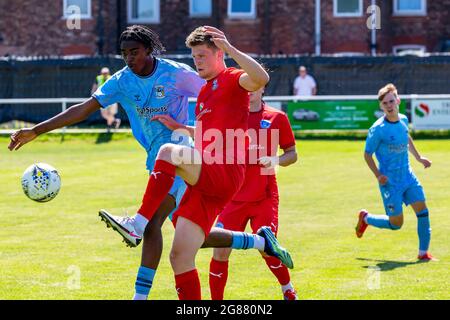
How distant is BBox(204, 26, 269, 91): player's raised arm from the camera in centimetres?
761

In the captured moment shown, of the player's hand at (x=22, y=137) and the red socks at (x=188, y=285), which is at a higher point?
the player's hand at (x=22, y=137)

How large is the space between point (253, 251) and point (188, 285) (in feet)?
16.5

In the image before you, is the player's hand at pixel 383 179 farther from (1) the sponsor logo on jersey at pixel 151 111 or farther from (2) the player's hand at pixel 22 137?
(2) the player's hand at pixel 22 137

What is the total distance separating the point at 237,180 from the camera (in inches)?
311

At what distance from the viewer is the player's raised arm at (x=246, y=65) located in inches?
300

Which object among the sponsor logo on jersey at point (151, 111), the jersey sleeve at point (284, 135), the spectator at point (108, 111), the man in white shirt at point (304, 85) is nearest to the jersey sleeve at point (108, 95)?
the sponsor logo on jersey at point (151, 111)

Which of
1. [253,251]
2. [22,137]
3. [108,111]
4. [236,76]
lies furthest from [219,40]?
[108,111]

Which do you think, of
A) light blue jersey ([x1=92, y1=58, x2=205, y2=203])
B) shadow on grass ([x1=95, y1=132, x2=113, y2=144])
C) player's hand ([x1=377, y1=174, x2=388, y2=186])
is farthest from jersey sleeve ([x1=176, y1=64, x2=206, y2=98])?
shadow on grass ([x1=95, y1=132, x2=113, y2=144])

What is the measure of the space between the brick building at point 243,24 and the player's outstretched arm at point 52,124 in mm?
31989

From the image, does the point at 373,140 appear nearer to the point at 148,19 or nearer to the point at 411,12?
the point at 148,19

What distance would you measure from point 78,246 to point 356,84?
21.0 meters

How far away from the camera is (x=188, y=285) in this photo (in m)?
7.91

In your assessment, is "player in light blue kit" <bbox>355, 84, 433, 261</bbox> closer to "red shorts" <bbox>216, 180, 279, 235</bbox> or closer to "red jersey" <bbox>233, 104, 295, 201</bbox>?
"red jersey" <bbox>233, 104, 295, 201</bbox>

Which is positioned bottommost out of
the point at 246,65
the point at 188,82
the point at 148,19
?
the point at 188,82
